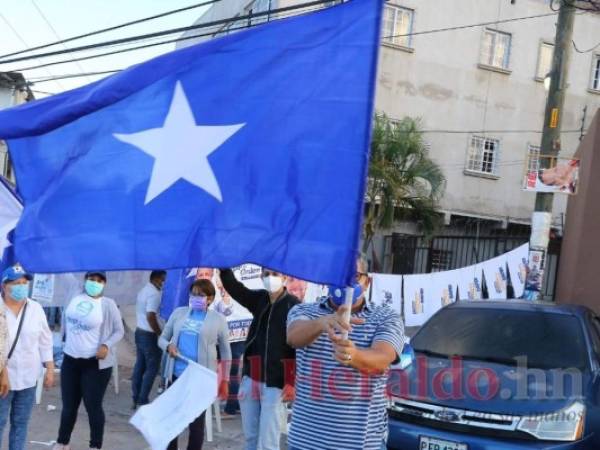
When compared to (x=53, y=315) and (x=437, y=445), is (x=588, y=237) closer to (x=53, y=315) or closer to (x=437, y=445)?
(x=437, y=445)

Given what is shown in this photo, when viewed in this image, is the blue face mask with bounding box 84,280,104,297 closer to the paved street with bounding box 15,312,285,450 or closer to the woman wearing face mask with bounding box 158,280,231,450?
the woman wearing face mask with bounding box 158,280,231,450

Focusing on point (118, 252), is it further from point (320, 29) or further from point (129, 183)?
point (320, 29)

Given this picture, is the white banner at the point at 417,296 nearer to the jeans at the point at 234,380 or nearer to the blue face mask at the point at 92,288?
the jeans at the point at 234,380

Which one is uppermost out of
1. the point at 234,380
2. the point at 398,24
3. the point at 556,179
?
the point at 398,24

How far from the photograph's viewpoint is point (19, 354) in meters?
5.68

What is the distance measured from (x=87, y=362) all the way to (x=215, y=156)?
358 centimetres

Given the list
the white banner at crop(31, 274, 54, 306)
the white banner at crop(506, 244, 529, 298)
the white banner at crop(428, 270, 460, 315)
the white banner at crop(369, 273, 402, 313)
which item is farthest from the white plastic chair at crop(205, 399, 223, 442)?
the white banner at crop(506, 244, 529, 298)

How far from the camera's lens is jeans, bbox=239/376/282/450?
18.7 ft

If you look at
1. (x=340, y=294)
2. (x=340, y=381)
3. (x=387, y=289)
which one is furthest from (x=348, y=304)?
(x=387, y=289)

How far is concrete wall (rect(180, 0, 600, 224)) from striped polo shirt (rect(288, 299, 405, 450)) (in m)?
18.8

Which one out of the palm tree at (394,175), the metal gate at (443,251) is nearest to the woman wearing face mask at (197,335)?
the palm tree at (394,175)

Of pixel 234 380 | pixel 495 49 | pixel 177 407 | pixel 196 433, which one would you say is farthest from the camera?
pixel 495 49

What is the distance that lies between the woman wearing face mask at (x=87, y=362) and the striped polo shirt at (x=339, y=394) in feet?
10.9

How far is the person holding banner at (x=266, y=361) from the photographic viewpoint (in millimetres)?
5688
